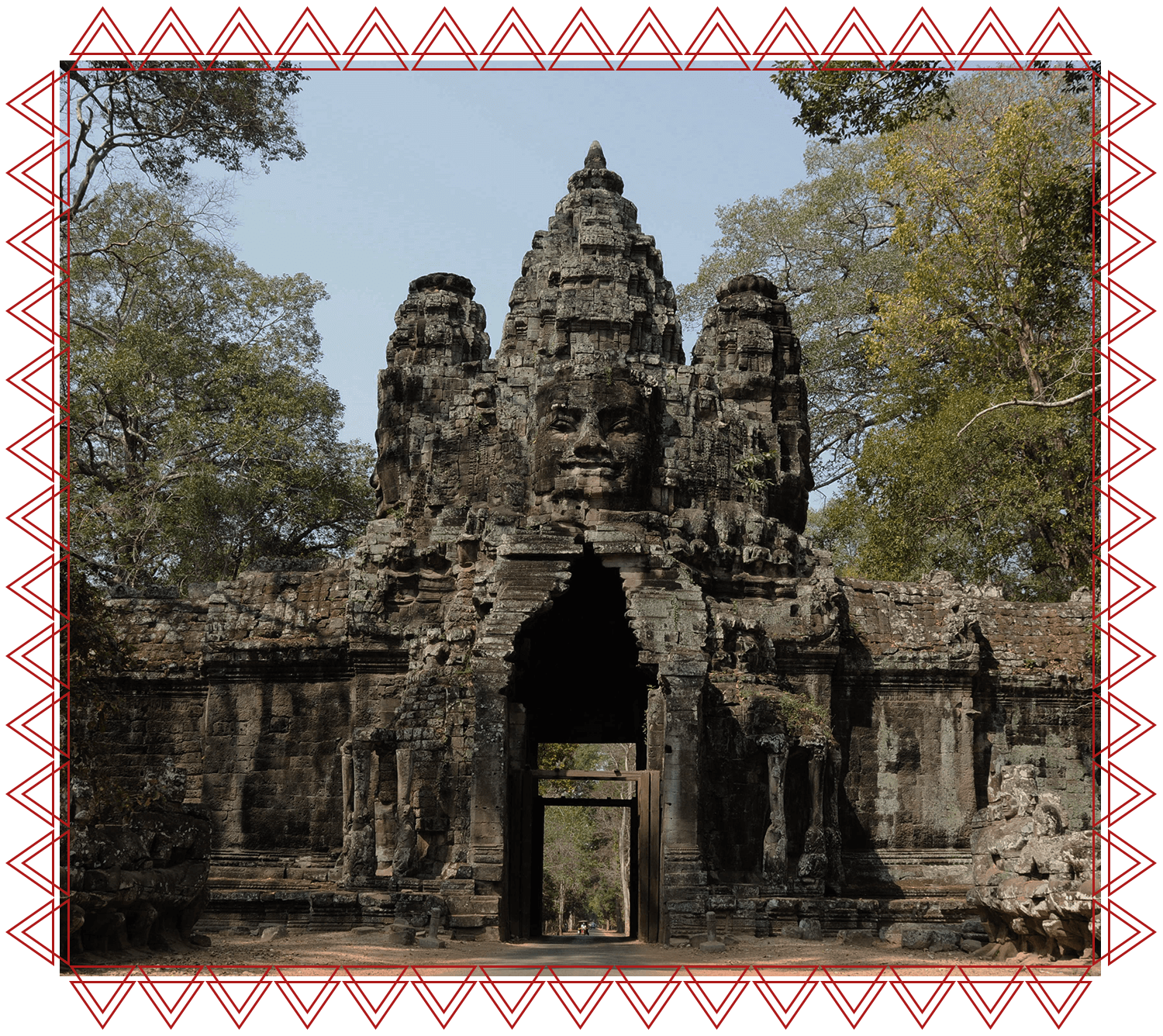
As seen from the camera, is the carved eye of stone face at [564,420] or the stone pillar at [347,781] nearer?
the stone pillar at [347,781]

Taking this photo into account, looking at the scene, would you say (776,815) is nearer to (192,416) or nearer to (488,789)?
(488,789)

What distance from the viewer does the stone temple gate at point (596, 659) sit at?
13.8m

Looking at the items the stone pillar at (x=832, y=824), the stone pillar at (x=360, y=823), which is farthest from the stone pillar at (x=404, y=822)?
the stone pillar at (x=832, y=824)

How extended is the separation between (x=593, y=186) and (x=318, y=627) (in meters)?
7.53

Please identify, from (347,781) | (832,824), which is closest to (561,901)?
(347,781)

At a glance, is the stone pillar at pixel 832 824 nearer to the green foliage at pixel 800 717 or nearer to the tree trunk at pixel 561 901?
the green foliage at pixel 800 717

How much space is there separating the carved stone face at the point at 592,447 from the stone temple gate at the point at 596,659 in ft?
0.12

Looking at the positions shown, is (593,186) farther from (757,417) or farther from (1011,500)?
(1011,500)

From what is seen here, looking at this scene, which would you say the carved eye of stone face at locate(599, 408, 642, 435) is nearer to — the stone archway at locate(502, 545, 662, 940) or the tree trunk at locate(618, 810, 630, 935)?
the stone archway at locate(502, 545, 662, 940)

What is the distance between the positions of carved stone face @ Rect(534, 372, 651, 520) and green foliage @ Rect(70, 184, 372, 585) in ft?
34.8

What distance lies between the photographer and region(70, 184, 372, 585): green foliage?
24953 millimetres

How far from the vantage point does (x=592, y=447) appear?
15727 mm

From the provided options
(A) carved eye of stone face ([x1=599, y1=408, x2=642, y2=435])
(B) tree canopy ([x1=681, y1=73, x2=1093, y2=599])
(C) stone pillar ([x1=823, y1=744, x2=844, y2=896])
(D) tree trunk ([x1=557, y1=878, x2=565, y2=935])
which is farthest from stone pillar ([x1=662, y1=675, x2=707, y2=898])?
(D) tree trunk ([x1=557, y1=878, x2=565, y2=935])

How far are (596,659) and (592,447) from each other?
13.1 feet
